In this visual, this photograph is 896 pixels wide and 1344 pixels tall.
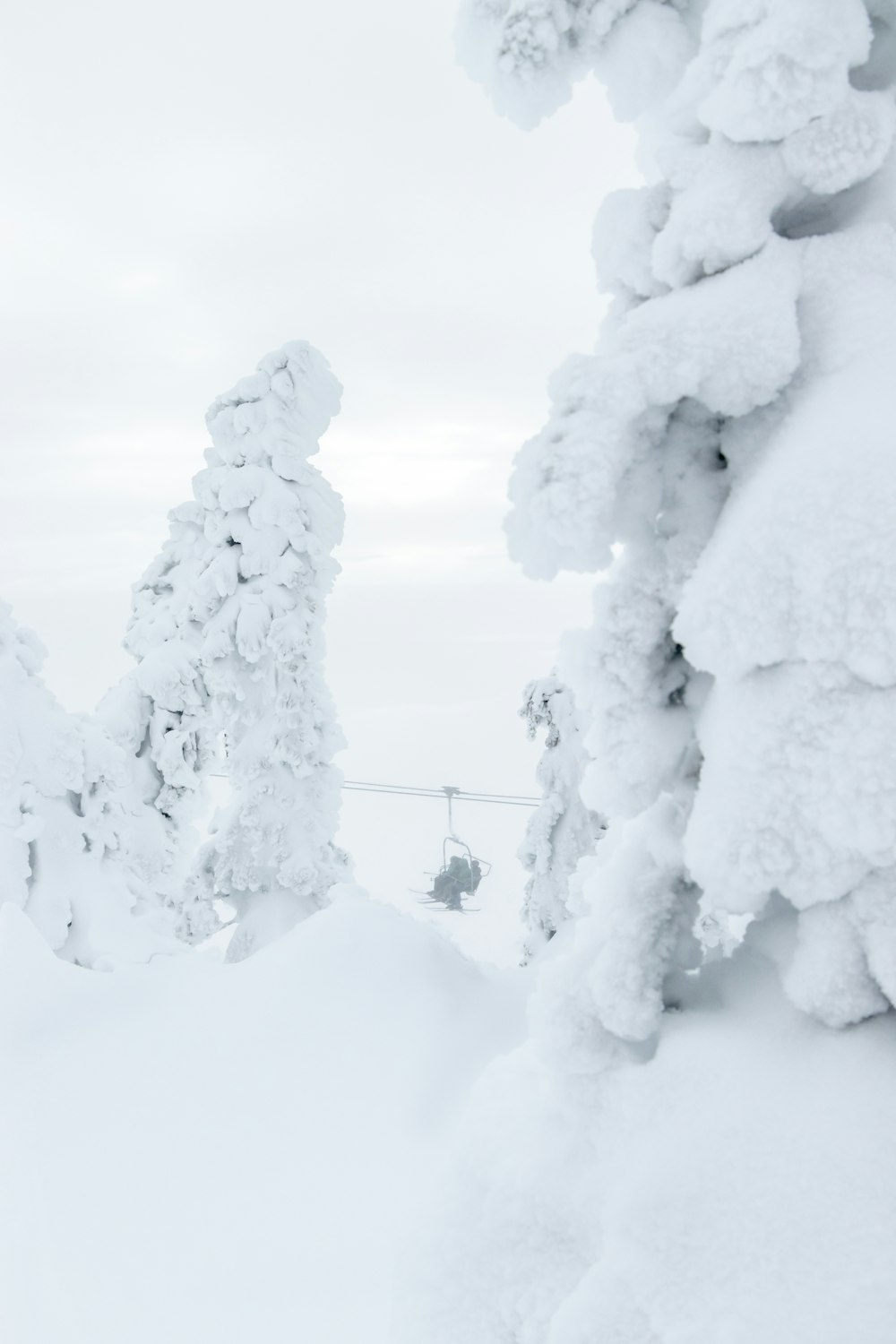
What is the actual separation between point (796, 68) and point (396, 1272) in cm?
364

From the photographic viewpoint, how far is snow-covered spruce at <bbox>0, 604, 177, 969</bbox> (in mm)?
11297

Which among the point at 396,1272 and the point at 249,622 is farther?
the point at 249,622

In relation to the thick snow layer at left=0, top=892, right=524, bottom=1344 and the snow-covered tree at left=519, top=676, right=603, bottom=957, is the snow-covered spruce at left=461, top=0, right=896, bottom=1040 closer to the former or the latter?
the thick snow layer at left=0, top=892, right=524, bottom=1344

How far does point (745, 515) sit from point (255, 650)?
11.7 meters

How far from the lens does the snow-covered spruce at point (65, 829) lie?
37.1 feet

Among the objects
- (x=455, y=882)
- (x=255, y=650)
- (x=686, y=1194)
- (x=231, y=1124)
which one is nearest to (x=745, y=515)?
(x=686, y=1194)

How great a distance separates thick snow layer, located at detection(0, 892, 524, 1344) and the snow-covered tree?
5.78 m

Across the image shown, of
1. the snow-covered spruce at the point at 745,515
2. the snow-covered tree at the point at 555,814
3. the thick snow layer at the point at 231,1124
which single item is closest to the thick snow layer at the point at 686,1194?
the snow-covered spruce at the point at 745,515

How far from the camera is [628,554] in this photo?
2908mm

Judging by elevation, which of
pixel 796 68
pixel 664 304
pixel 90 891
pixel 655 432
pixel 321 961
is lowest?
pixel 90 891

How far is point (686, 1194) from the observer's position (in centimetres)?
238

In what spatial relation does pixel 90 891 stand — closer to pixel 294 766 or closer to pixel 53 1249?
pixel 294 766

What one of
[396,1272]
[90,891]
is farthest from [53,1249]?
[90,891]

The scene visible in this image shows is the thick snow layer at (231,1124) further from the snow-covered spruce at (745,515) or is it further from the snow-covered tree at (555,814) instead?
the snow-covered tree at (555,814)
